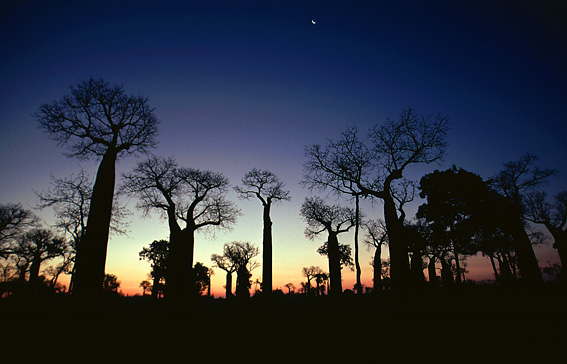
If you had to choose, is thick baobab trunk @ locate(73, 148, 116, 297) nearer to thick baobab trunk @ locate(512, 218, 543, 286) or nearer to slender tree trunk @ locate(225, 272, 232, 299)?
thick baobab trunk @ locate(512, 218, 543, 286)

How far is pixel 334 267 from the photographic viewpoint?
68.3 feet

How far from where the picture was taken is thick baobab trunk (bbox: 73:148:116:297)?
27.4ft

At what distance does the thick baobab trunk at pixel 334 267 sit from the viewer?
18836 mm

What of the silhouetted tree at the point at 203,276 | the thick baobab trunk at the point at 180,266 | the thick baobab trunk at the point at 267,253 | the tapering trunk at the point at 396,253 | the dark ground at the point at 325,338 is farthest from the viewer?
the silhouetted tree at the point at 203,276

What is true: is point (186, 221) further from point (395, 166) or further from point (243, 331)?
point (395, 166)

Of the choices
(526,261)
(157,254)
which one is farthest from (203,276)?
(526,261)

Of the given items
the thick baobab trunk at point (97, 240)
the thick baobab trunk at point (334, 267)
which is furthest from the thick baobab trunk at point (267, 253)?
the thick baobab trunk at point (97, 240)

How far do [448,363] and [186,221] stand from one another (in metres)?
15.3

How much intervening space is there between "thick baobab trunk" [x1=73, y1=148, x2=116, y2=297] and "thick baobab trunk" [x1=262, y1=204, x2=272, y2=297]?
1164 centimetres

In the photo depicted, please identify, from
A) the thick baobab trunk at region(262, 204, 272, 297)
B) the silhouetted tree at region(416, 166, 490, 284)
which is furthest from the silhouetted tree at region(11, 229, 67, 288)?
the silhouetted tree at region(416, 166, 490, 284)

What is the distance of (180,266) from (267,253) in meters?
6.87

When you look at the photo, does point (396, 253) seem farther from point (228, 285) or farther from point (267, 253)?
point (228, 285)

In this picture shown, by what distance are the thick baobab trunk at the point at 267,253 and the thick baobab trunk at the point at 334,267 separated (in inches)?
201

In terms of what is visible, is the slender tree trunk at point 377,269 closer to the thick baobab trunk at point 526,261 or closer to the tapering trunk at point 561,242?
the thick baobab trunk at point 526,261
